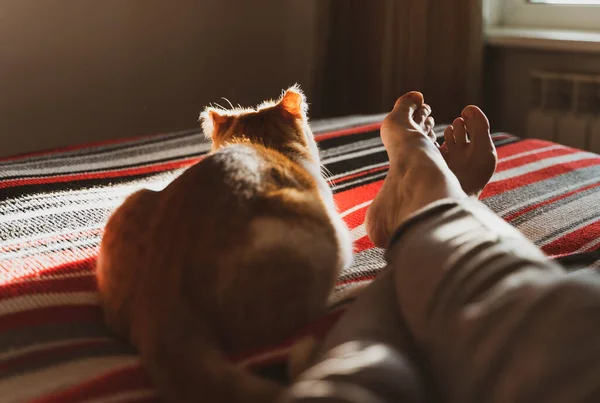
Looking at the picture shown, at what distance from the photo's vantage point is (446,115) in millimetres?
2268

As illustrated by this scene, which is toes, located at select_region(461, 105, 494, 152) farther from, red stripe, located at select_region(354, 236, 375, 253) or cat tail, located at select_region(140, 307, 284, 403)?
cat tail, located at select_region(140, 307, 284, 403)

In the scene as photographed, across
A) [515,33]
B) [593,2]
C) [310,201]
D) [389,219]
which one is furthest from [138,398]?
[593,2]

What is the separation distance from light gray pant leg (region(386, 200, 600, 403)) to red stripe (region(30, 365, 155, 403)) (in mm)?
301

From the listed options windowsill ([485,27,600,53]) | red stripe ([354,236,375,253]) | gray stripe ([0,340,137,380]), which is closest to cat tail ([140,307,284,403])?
gray stripe ([0,340,137,380])

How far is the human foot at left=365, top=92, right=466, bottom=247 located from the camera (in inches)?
38.0

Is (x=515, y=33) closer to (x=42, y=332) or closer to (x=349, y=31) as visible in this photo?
(x=349, y=31)

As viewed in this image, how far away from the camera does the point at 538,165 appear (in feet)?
4.92

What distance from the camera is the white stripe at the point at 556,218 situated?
3.68ft

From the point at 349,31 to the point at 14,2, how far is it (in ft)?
3.87

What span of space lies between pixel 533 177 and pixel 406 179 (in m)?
0.49

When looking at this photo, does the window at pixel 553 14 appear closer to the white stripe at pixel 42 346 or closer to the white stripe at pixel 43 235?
the white stripe at pixel 43 235

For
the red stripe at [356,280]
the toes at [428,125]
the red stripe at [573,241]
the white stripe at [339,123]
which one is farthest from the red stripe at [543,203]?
the white stripe at [339,123]

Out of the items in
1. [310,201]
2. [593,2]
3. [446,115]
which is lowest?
[446,115]

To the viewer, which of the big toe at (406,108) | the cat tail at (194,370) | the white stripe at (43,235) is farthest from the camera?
the big toe at (406,108)
